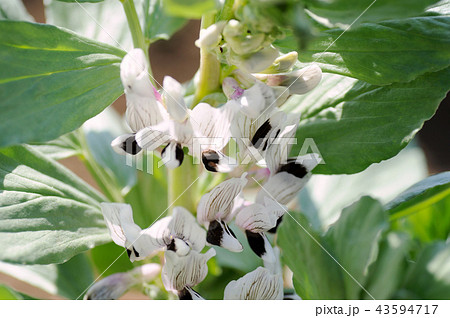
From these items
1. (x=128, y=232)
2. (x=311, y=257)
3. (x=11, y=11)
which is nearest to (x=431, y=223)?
(x=311, y=257)

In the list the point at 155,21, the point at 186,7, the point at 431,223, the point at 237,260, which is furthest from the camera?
the point at 237,260

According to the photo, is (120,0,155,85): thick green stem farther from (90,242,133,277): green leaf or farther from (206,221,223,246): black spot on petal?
(90,242,133,277): green leaf

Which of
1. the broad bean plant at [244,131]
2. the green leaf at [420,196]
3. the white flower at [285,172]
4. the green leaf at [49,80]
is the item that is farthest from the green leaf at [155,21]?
the green leaf at [420,196]

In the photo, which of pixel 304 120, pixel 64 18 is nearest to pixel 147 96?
pixel 304 120

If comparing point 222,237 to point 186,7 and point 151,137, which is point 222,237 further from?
point 186,7

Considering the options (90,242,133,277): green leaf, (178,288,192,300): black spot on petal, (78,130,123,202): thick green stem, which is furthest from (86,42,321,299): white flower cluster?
(90,242,133,277): green leaf
